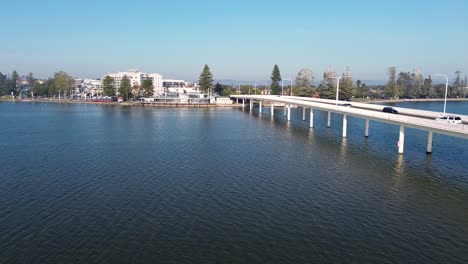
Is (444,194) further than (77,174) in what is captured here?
No

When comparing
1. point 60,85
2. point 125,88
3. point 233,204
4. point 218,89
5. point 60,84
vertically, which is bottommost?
point 233,204

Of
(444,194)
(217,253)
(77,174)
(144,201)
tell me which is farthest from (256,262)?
(77,174)

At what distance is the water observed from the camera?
18.2 meters

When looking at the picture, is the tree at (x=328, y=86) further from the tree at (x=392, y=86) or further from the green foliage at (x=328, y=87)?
the tree at (x=392, y=86)

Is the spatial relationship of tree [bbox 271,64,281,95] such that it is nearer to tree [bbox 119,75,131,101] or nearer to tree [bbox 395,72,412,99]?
tree [bbox 119,75,131,101]

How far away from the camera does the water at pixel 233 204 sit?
18.2m

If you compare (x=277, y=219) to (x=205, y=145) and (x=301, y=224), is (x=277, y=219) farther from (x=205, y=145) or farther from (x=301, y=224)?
(x=205, y=145)

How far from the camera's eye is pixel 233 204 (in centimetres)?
2483

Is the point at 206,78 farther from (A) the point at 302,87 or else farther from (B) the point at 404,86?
(B) the point at 404,86

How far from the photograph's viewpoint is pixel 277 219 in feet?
72.9

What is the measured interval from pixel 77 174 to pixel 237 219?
57.6 feet

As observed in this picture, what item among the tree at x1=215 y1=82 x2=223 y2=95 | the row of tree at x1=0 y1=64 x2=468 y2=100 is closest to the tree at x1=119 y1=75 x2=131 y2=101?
the row of tree at x1=0 y1=64 x2=468 y2=100

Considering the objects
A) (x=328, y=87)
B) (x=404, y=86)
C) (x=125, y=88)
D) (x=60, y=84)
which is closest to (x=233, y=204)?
(x=328, y=87)

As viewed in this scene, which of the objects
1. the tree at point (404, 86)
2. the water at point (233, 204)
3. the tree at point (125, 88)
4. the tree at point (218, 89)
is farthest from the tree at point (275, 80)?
the water at point (233, 204)
